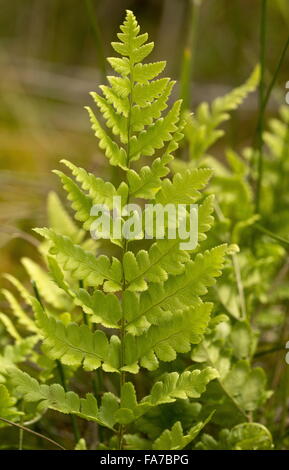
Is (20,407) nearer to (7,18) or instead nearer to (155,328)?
(155,328)

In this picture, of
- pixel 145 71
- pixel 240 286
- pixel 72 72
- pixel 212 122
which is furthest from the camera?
pixel 72 72

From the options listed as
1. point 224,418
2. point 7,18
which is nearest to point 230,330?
point 224,418

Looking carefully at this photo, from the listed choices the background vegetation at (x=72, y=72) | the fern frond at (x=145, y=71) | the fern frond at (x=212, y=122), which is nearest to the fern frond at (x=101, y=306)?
the fern frond at (x=145, y=71)

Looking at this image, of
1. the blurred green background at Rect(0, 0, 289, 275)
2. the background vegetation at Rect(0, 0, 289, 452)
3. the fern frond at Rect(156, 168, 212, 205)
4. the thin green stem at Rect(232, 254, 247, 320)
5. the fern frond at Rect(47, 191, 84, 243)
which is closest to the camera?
the fern frond at Rect(156, 168, 212, 205)

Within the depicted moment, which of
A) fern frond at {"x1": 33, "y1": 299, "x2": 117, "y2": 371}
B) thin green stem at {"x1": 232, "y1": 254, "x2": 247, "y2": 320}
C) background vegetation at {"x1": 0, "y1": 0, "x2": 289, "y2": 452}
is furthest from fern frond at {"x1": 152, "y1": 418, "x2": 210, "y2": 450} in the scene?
background vegetation at {"x1": 0, "y1": 0, "x2": 289, "y2": 452}

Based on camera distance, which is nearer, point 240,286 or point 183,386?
point 183,386

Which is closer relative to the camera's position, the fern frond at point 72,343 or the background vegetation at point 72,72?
the fern frond at point 72,343

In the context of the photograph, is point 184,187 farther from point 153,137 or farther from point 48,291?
point 48,291

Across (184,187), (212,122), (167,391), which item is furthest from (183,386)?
(212,122)

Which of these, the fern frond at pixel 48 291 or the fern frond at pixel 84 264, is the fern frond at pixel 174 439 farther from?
the fern frond at pixel 48 291

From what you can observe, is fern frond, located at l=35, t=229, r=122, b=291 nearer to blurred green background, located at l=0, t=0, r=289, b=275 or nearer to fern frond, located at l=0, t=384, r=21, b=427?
fern frond, located at l=0, t=384, r=21, b=427
